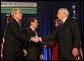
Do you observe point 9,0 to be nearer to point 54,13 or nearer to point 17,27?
point 54,13

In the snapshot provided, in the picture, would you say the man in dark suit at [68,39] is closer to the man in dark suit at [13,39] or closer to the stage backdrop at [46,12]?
the man in dark suit at [13,39]

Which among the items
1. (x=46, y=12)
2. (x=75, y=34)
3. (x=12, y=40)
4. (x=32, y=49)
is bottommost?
(x=32, y=49)

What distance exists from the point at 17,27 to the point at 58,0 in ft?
11.7

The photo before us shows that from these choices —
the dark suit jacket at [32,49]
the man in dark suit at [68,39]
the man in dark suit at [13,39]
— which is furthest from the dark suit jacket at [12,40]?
the man in dark suit at [68,39]

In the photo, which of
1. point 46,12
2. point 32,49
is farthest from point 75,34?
point 46,12

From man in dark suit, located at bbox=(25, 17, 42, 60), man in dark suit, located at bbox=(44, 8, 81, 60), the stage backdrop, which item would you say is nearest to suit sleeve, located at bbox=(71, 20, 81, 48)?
man in dark suit, located at bbox=(44, 8, 81, 60)

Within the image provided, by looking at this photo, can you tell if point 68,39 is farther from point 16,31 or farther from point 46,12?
point 46,12

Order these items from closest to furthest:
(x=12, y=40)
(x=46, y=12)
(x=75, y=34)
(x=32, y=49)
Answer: (x=75, y=34) < (x=12, y=40) < (x=32, y=49) < (x=46, y=12)

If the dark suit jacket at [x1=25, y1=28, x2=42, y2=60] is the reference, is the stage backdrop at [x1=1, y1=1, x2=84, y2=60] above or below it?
above

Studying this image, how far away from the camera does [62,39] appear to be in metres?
4.86

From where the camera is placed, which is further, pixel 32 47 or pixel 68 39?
pixel 32 47

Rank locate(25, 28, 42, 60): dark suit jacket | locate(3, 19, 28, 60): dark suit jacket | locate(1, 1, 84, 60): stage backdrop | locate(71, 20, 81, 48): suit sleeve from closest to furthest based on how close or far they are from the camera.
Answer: locate(71, 20, 81, 48): suit sleeve → locate(3, 19, 28, 60): dark suit jacket → locate(25, 28, 42, 60): dark suit jacket → locate(1, 1, 84, 60): stage backdrop

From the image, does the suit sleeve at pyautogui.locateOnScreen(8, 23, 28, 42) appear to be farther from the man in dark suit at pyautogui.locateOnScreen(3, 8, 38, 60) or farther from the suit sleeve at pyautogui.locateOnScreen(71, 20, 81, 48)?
the suit sleeve at pyautogui.locateOnScreen(71, 20, 81, 48)

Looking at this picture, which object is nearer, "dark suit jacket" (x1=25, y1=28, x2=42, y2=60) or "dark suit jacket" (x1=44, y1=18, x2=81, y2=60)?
"dark suit jacket" (x1=44, y1=18, x2=81, y2=60)
